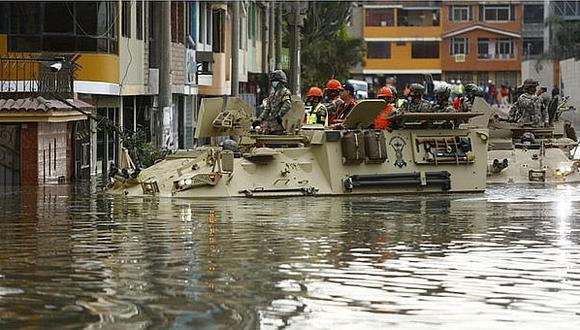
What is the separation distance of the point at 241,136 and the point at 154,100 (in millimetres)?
16184

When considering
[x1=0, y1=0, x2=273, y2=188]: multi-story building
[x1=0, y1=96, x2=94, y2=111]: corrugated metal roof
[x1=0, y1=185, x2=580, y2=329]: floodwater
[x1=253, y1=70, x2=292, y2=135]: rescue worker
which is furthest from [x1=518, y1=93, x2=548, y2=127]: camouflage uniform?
[x1=0, y1=96, x2=94, y2=111]: corrugated metal roof

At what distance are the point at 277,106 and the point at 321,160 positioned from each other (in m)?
1.28

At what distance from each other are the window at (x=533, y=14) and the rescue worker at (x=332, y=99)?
78.8m

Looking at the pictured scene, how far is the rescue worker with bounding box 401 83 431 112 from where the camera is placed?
25000 mm

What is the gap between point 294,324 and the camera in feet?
33.7

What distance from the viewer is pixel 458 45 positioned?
106250 mm

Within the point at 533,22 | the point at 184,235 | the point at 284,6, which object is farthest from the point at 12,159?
the point at 533,22

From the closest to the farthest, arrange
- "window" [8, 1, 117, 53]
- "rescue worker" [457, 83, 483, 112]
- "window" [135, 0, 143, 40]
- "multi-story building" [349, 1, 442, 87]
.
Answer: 1. "rescue worker" [457, 83, 483, 112]
2. "window" [8, 1, 117, 53]
3. "window" [135, 0, 143, 40]
4. "multi-story building" [349, 1, 442, 87]

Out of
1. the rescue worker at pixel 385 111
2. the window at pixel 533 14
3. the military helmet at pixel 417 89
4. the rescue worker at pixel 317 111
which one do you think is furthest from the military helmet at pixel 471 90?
the window at pixel 533 14

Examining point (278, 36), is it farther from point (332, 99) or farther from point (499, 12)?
point (499, 12)

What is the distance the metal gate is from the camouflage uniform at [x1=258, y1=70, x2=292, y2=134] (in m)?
5.81

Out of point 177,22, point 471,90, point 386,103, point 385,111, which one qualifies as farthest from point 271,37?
point 386,103

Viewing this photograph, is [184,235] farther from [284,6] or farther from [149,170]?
[284,6]

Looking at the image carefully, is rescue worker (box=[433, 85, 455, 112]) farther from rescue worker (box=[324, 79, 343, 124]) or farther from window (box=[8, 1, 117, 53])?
window (box=[8, 1, 117, 53])
